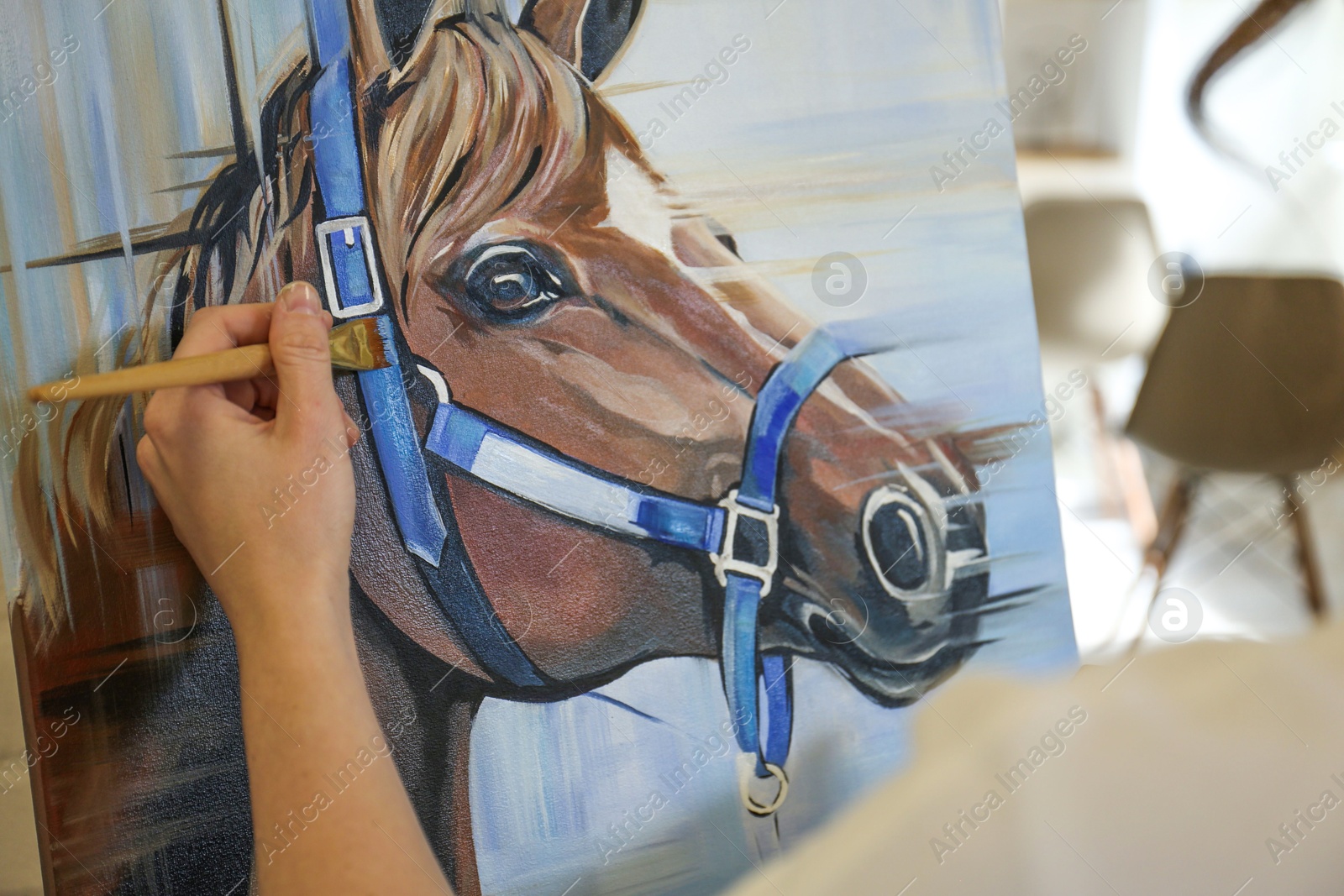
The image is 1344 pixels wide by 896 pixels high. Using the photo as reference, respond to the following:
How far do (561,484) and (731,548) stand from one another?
160 millimetres

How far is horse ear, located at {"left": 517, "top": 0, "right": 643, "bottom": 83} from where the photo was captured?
0.74 m

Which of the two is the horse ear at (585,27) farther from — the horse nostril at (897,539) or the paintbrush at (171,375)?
the horse nostril at (897,539)

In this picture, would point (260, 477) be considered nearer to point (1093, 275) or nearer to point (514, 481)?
point (514, 481)

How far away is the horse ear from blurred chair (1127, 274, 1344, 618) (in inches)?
24.9

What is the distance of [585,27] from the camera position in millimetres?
746

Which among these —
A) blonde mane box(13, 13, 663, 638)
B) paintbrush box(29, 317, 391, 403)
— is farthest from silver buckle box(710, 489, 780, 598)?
paintbrush box(29, 317, 391, 403)

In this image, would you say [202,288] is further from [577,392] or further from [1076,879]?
[1076,879]

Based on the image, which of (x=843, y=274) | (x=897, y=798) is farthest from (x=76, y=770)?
(x=843, y=274)

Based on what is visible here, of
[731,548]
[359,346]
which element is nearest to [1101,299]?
[731,548]

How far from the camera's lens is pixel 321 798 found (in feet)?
1.95

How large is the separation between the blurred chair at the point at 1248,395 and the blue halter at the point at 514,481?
403 mm

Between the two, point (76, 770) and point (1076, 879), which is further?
point (76, 770)

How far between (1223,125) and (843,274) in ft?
1.58

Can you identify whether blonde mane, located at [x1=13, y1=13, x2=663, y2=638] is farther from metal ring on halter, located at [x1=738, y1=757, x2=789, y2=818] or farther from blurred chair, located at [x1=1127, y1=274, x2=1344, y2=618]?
blurred chair, located at [x1=1127, y1=274, x2=1344, y2=618]
